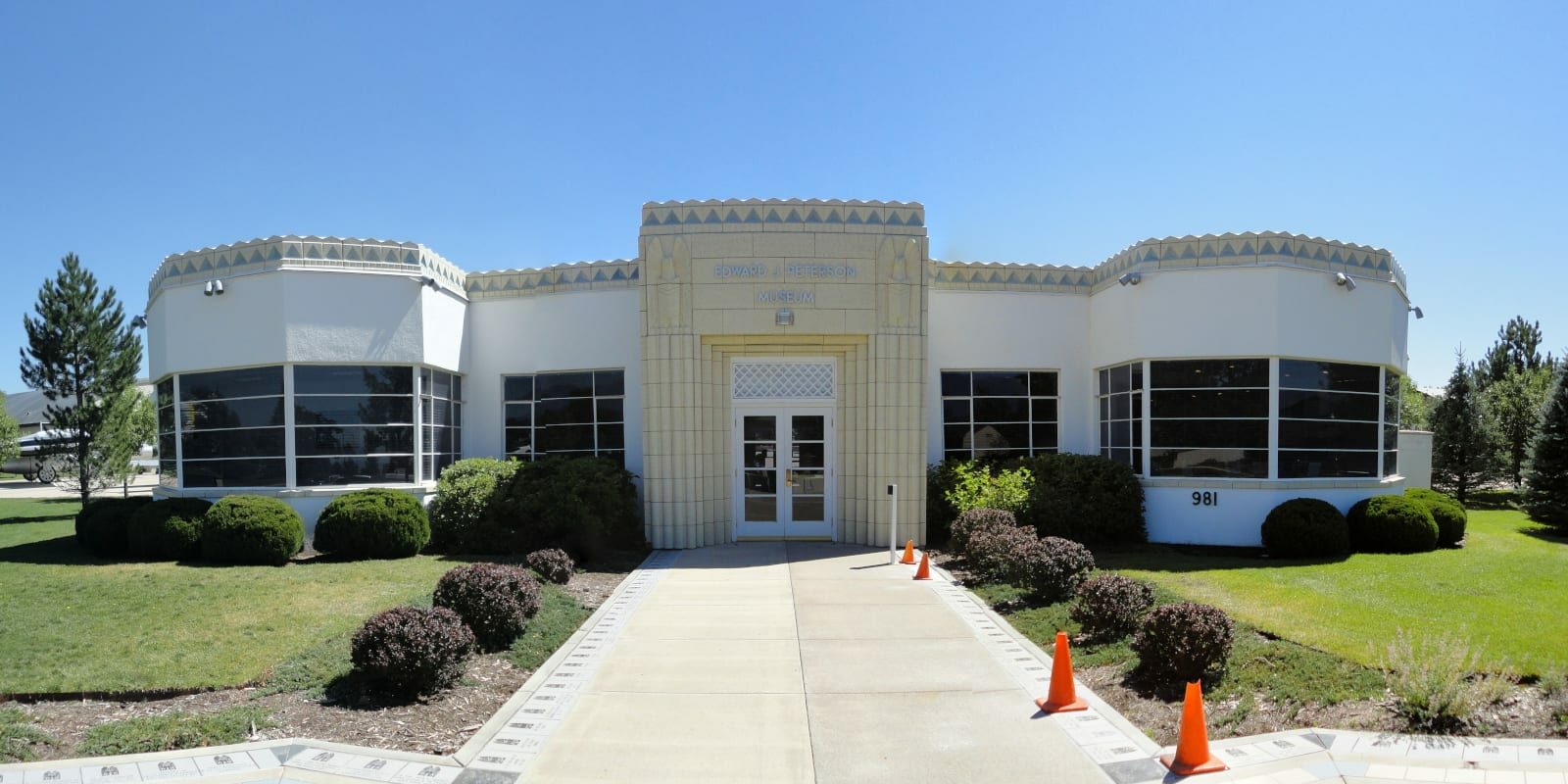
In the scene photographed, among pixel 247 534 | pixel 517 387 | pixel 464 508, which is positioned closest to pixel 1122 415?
pixel 517 387

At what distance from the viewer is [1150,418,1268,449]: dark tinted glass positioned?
47.8 feet

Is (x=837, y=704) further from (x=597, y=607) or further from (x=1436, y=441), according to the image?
(x=1436, y=441)

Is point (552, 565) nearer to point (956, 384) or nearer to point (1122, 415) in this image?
point (956, 384)

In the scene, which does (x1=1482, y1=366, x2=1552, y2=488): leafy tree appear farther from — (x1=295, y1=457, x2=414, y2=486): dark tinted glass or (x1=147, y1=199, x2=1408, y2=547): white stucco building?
(x1=295, y1=457, x2=414, y2=486): dark tinted glass

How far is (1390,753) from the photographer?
18.3ft

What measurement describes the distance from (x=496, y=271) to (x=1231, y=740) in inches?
602

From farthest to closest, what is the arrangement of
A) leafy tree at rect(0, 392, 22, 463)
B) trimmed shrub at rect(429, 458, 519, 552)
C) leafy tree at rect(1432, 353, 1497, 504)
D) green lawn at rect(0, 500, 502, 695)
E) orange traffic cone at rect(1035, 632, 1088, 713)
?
leafy tree at rect(0, 392, 22, 463), leafy tree at rect(1432, 353, 1497, 504), trimmed shrub at rect(429, 458, 519, 552), green lawn at rect(0, 500, 502, 695), orange traffic cone at rect(1035, 632, 1088, 713)

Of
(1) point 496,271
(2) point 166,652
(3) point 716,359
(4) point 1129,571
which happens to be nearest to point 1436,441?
(4) point 1129,571

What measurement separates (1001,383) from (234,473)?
14502mm

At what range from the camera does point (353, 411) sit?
15008 mm

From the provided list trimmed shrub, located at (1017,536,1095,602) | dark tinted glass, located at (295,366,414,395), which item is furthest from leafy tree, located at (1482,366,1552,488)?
dark tinted glass, located at (295,366,414,395)

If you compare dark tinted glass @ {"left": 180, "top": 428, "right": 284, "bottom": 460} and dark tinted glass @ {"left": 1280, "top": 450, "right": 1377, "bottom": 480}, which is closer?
dark tinted glass @ {"left": 1280, "top": 450, "right": 1377, "bottom": 480}

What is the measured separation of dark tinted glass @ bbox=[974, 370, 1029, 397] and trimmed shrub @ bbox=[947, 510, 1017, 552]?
3796 mm

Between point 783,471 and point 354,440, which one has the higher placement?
point 354,440
